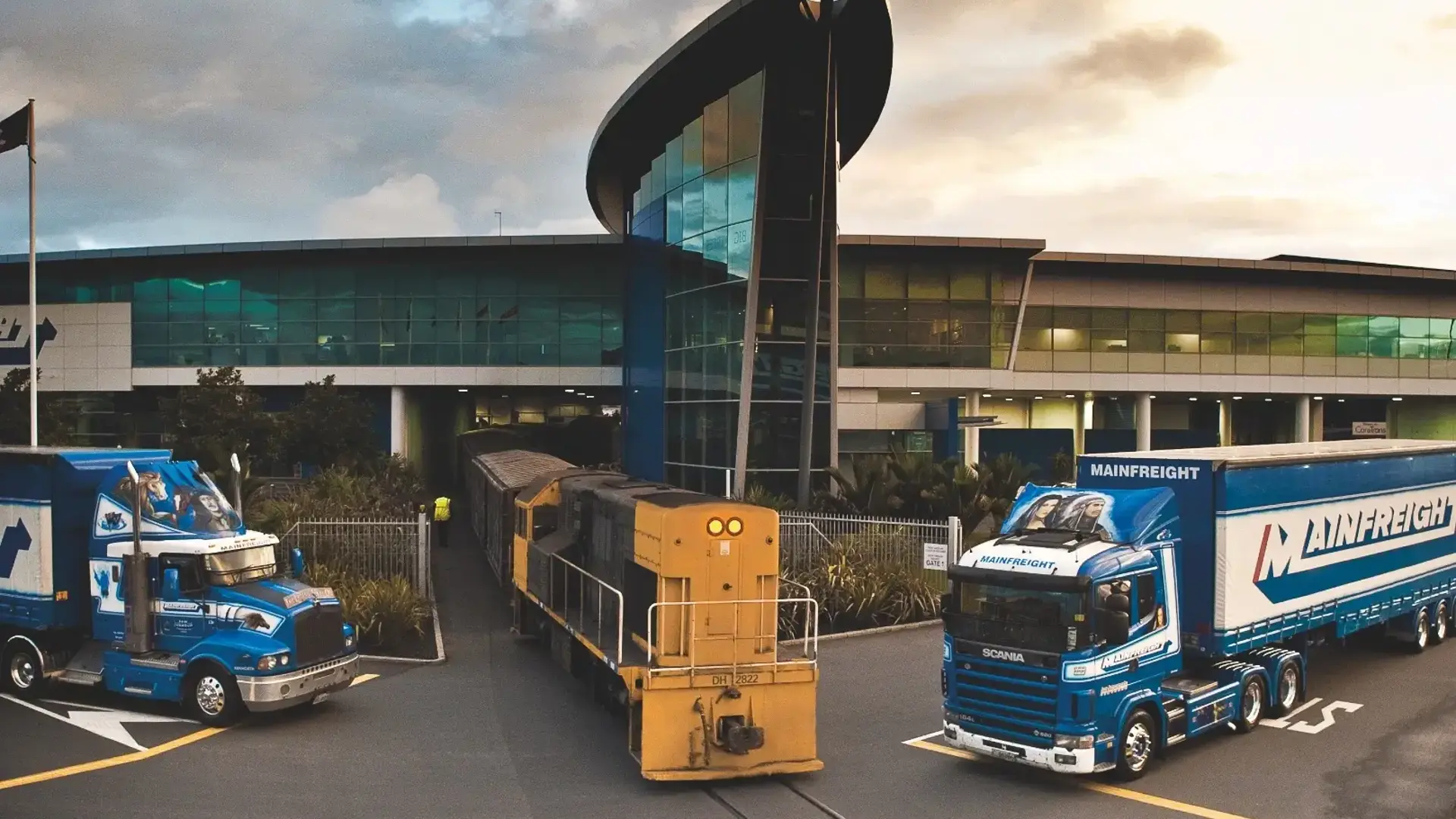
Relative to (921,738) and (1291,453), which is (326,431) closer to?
(921,738)

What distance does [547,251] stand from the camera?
41.8 m

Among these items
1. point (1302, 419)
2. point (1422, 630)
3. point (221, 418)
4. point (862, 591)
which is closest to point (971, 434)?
point (1302, 419)

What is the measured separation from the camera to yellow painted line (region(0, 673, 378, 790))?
1153 centimetres

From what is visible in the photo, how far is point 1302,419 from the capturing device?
44.2m

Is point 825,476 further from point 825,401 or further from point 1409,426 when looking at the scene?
point 1409,426

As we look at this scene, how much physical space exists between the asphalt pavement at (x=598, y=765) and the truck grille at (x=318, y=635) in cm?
92

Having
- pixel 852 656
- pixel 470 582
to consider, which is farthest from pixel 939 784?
pixel 470 582

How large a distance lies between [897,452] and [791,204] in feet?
23.5

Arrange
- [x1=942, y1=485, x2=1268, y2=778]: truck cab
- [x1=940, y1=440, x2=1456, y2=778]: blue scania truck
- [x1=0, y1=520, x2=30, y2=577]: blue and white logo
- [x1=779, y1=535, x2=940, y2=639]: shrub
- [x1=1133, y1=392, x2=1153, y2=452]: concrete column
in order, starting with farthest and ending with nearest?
[x1=1133, y1=392, x2=1153, y2=452]: concrete column < [x1=779, y1=535, x2=940, y2=639]: shrub < [x1=0, y1=520, x2=30, y2=577]: blue and white logo < [x1=940, y1=440, x2=1456, y2=778]: blue scania truck < [x1=942, y1=485, x2=1268, y2=778]: truck cab

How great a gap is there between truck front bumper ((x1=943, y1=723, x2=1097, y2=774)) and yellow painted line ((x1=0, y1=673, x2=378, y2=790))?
9.17 meters

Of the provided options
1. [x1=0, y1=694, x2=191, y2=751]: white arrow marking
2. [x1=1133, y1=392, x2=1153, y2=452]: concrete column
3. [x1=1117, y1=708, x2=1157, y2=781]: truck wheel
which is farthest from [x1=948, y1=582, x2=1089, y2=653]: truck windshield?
[x1=1133, y1=392, x2=1153, y2=452]: concrete column

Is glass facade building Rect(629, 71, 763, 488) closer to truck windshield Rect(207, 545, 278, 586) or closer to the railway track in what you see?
truck windshield Rect(207, 545, 278, 586)

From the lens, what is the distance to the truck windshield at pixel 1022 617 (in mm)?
11164

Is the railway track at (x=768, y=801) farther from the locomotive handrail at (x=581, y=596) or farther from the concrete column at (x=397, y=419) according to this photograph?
the concrete column at (x=397, y=419)
